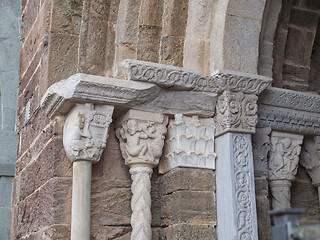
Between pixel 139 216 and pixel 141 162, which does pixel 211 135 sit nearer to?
pixel 141 162

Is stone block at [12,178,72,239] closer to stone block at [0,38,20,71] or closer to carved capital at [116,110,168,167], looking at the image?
carved capital at [116,110,168,167]

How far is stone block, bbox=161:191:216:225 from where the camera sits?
332 cm

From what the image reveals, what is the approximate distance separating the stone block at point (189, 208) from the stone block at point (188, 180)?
1.4 inches

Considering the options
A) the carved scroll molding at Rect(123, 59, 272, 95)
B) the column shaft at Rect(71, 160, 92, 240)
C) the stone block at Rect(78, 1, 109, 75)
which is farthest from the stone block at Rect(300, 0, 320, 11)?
the column shaft at Rect(71, 160, 92, 240)

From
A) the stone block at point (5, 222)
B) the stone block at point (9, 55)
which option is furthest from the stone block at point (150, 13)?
the stone block at point (5, 222)

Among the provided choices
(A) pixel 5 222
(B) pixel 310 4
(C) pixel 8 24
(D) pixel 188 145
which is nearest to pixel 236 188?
(D) pixel 188 145

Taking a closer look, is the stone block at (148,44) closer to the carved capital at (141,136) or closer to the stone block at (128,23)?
the stone block at (128,23)

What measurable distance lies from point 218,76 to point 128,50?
2.28 ft

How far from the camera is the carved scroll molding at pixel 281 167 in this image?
3.85 meters

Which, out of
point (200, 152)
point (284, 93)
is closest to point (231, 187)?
point (200, 152)

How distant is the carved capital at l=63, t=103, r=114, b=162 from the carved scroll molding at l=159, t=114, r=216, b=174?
485mm

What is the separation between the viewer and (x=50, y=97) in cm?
344

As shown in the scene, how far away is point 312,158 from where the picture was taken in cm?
409

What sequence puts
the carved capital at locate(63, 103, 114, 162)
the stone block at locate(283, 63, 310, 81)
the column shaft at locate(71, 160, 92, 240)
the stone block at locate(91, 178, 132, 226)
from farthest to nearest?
the stone block at locate(283, 63, 310, 81) → the stone block at locate(91, 178, 132, 226) → the carved capital at locate(63, 103, 114, 162) → the column shaft at locate(71, 160, 92, 240)
